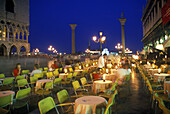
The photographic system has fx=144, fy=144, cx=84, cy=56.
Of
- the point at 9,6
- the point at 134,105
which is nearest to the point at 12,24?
the point at 9,6

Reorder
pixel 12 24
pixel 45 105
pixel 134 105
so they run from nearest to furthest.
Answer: pixel 45 105
pixel 134 105
pixel 12 24

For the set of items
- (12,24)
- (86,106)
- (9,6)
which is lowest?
(86,106)

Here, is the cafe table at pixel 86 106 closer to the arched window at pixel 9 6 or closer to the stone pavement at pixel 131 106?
the stone pavement at pixel 131 106

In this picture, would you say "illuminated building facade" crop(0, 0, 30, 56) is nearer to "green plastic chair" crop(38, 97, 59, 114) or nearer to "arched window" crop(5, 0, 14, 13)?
"arched window" crop(5, 0, 14, 13)

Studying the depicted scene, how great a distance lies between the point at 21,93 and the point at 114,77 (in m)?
5.97

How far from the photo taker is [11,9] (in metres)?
42.2

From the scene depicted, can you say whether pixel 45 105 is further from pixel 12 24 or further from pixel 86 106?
pixel 12 24

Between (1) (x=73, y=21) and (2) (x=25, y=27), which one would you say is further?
(1) (x=73, y=21)

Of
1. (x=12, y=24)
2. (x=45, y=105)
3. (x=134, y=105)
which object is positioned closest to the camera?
(x=45, y=105)

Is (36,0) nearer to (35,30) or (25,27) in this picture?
(35,30)

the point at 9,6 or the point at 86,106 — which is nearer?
the point at 86,106

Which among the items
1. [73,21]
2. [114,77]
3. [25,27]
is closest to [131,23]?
[73,21]

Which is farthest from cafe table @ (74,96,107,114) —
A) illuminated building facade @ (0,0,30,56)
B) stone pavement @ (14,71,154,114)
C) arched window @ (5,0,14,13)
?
arched window @ (5,0,14,13)

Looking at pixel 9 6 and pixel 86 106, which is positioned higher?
pixel 9 6
